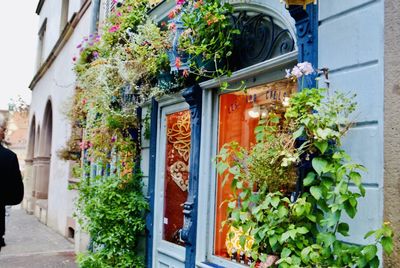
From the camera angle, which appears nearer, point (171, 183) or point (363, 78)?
point (363, 78)

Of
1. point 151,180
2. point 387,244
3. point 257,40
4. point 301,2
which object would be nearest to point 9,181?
point 151,180

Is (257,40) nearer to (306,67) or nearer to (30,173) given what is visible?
(306,67)

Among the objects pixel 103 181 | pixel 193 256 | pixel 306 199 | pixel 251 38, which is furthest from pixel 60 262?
pixel 306 199

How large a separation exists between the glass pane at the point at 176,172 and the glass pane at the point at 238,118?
818 mm

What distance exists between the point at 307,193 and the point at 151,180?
3475 millimetres

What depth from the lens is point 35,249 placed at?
989cm

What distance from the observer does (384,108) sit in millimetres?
2852

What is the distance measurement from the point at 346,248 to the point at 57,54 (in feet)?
43.1

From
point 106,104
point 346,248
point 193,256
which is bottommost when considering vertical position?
point 193,256

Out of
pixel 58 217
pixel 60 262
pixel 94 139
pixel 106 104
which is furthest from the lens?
pixel 58 217

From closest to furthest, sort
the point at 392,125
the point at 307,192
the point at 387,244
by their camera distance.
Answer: the point at 387,244 < the point at 392,125 < the point at 307,192

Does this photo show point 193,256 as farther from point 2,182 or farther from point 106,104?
point 106,104

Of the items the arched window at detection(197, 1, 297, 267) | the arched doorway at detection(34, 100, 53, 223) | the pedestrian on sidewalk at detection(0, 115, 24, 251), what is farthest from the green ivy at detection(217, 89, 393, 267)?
the arched doorway at detection(34, 100, 53, 223)

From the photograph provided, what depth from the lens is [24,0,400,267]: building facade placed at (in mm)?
2865
